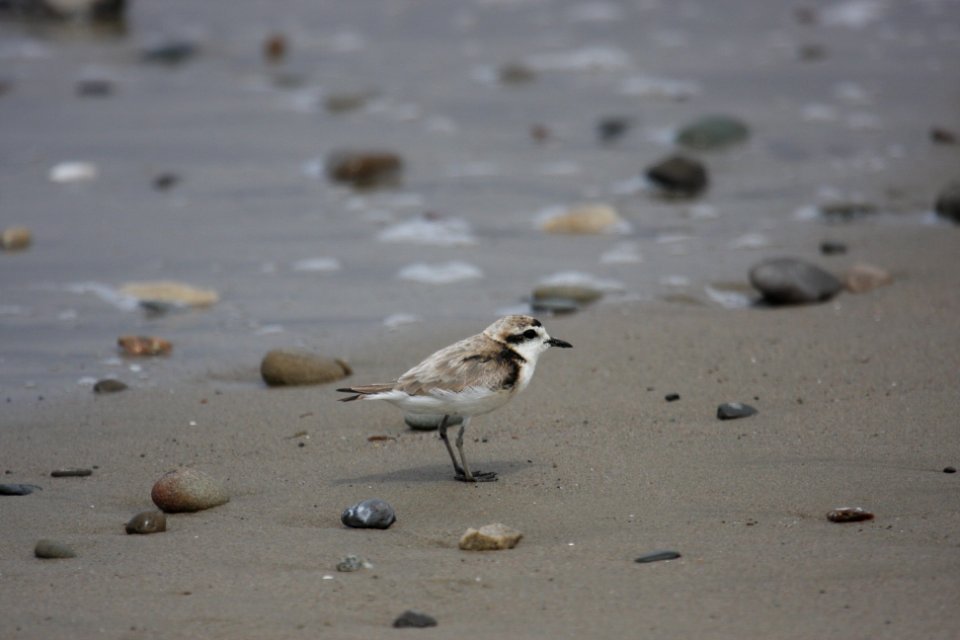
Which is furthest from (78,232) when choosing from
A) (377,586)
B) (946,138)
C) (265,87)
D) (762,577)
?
(946,138)

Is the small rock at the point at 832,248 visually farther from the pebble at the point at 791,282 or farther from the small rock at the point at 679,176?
the small rock at the point at 679,176

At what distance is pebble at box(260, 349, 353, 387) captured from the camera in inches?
273

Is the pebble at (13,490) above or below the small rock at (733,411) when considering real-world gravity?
below

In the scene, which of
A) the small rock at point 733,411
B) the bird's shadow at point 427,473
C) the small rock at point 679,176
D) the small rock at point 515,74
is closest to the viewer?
the bird's shadow at point 427,473

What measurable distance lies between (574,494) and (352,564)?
3.91 feet

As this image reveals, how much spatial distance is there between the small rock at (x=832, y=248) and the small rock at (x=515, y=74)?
6.32 meters

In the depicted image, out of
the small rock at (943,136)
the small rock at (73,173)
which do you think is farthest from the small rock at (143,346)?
the small rock at (943,136)

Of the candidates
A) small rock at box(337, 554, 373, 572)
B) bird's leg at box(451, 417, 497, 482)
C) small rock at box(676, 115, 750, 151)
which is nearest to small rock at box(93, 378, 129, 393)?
bird's leg at box(451, 417, 497, 482)

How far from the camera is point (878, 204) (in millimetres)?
10172

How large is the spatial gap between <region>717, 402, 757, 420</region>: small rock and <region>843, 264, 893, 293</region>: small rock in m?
2.20

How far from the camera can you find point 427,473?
19.0ft

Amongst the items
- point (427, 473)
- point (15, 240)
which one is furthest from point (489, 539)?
point (15, 240)

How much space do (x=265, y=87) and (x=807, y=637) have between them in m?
11.7

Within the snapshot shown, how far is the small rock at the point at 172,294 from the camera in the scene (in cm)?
832
